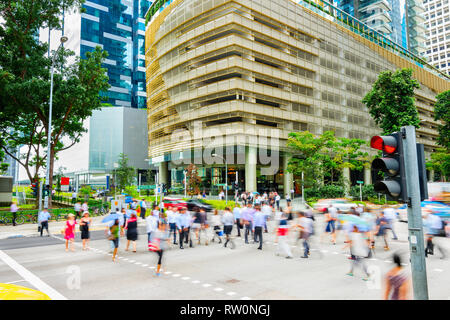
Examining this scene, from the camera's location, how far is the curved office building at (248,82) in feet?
140

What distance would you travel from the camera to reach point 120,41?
88.2 metres

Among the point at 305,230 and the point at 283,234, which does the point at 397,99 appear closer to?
the point at 305,230

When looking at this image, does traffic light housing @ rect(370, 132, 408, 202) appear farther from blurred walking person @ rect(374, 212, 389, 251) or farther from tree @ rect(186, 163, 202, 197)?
tree @ rect(186, 163, 202, 197)

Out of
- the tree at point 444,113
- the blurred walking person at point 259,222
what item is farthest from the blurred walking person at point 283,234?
the tree at point 444,113

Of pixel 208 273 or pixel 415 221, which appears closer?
pixel 415 221

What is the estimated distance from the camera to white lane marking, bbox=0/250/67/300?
758 centimetres

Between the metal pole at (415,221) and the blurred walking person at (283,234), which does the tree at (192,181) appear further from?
the metal pole at (415,221)

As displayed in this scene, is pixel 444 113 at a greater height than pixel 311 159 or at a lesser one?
greater

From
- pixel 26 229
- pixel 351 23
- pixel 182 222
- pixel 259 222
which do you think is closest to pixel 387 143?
pixel 259 222

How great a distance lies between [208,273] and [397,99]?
40853 millimetres


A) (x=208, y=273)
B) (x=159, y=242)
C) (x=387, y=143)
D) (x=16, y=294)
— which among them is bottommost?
(x=208, y=273)

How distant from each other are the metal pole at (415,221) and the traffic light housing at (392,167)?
7cm
